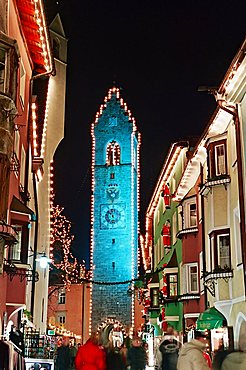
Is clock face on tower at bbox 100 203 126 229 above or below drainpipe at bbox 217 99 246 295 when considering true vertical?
above

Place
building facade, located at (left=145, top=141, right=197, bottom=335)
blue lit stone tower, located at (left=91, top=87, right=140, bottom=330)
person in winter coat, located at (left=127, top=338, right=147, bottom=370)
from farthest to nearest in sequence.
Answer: blue lit stone tower, located at (left=91, top=87, right=140, bottom=330), building facade, located at (left=145, top=141, right=197, bottom=335), person in winter coat, located at (left=127, top=338, right=147, bottom=370)

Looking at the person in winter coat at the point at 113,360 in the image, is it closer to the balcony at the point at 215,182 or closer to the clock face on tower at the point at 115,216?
the balcony at the point at 215,182

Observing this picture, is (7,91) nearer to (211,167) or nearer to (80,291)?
(211,167)

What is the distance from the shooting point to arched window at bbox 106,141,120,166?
7131 centimetres

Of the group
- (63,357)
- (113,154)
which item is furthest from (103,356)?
(113,154)

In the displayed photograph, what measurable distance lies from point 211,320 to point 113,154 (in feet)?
168

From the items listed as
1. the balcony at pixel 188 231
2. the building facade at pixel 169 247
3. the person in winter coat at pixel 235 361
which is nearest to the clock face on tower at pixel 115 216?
the building facade at pixel 169 247

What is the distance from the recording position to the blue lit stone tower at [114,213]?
221 ft

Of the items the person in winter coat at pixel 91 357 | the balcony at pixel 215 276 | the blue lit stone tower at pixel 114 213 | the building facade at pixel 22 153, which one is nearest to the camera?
the person in winter coat at pixel 91 357

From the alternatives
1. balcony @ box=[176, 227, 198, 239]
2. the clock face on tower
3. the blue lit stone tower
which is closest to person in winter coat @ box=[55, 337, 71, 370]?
balcony @ box=[176, 227, 198, 239]

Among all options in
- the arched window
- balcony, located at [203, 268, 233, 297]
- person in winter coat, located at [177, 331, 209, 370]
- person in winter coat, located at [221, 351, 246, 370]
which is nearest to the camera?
person in winter coat, located at [221, 351, 246, 370]

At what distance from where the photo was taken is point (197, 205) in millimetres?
28656

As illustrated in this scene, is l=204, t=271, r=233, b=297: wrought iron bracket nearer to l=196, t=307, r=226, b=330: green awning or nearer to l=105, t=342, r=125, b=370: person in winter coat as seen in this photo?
l=196, t=307, r=226, b=330: green awning

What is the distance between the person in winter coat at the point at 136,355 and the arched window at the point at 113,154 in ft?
180
